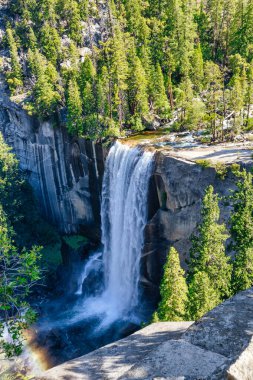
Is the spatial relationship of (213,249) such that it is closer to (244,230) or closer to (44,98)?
(244,230)

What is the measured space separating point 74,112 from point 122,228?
12.8 metres

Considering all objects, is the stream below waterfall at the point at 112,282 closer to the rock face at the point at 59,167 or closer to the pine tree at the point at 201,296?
the rock face at the point at 59,167

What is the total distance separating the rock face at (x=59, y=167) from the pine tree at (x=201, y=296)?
19.5 meters

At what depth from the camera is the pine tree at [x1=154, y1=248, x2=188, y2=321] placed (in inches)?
811

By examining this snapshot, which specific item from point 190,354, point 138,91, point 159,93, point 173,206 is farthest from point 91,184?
point 190,354

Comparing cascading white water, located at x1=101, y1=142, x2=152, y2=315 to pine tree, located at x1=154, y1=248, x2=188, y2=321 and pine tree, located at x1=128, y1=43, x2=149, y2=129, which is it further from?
pine tree, located at x1=154, y1=248, x2=188, y2=321

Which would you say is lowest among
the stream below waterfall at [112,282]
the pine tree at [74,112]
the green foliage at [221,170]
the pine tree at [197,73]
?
the stream below waterfall at [112,282]

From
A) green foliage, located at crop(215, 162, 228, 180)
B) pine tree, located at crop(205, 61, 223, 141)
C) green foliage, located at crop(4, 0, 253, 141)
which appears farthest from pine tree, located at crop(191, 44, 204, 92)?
green foliage, located at crop(215, 162, 228, 180)

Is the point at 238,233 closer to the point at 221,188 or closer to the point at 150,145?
the point at 221,188

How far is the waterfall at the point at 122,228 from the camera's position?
31344 millimetres

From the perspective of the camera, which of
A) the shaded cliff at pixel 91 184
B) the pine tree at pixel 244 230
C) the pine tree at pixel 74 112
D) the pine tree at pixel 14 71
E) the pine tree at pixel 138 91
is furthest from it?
the pine tree at pixel 14 71

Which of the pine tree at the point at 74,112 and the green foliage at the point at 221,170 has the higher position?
the pine tree at the point at 74,112

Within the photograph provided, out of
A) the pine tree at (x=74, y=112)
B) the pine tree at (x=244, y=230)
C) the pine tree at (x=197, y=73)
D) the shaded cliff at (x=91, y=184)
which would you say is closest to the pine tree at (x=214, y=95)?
the shaded cliff at (x=91, y=184)

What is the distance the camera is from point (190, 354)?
24.3 feet
